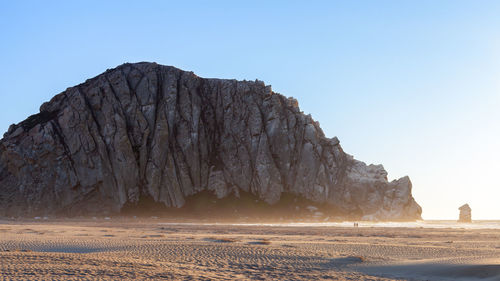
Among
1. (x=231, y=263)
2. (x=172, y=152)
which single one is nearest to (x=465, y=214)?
(x=172, y=152)

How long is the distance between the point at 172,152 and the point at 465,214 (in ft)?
255

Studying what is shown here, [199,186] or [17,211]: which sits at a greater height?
[199,186]

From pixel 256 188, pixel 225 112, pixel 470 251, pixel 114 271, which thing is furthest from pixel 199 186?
pixel 114 271

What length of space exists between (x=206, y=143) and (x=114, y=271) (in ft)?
352

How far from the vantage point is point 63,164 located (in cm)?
11275

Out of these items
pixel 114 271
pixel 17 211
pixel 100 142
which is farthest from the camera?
pixel 100 142

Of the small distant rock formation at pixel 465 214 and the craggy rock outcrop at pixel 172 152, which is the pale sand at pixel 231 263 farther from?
the small distant rock formation at pixel 465 214

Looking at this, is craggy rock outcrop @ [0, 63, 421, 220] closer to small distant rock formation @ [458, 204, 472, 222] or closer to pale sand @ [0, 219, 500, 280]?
small distant rock formation @ [458, 204, 472, 222]

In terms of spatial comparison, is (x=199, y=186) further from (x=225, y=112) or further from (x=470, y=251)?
(x=470, y=251)

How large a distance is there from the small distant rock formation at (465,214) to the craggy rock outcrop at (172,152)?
1047cm

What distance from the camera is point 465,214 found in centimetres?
11631

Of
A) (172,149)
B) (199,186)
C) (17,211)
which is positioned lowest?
(17,211)

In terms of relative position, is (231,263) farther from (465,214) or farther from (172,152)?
(465,214)

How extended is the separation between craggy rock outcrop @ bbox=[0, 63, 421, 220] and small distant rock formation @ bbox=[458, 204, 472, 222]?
34.4ft
